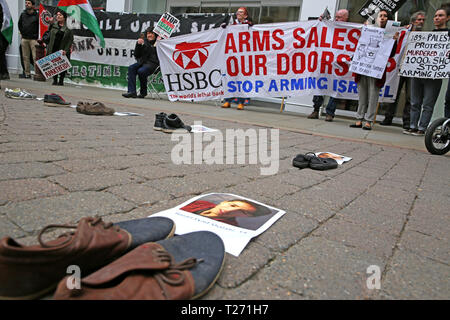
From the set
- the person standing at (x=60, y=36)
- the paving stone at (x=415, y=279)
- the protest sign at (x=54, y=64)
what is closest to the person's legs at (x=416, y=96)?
the paving stone at (x=415, y=279)

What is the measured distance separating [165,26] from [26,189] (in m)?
7.46

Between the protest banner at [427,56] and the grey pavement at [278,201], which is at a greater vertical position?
the protest banner at [427,56]

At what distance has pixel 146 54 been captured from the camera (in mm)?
8344

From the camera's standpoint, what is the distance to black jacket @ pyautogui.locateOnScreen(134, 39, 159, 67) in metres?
8.27

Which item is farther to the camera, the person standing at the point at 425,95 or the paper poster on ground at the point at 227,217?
the person standing at the point at 425,95

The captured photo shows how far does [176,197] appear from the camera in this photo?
1.81 metres

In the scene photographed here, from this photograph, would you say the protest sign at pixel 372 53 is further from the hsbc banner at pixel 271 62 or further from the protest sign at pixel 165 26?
the protest sign at pixel 165 26

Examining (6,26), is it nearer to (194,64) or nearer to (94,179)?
(194,64)

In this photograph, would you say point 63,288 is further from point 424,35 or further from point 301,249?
point 424,35

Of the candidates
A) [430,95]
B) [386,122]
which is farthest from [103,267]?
[386,122]

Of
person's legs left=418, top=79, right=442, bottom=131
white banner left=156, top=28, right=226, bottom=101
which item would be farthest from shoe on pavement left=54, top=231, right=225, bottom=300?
white banner left=156, top=28, right=226, bottom=101

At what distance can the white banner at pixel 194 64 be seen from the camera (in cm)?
723

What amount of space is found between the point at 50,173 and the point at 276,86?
18.5 feet

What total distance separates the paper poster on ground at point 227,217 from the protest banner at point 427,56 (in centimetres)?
510
